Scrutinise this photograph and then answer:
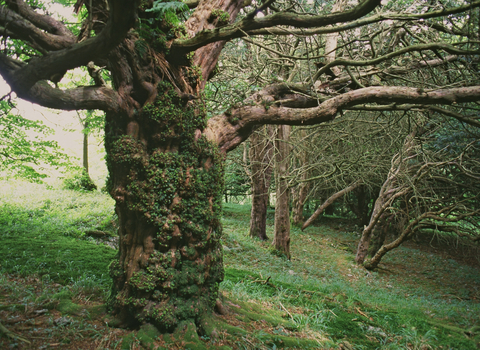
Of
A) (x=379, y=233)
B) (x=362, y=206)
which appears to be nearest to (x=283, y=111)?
(x=379, y=233)

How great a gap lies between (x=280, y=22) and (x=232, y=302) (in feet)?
11.5

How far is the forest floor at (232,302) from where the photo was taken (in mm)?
3066

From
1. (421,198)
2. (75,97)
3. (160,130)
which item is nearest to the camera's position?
(75,97)

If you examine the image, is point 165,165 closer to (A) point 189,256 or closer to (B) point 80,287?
(A) point 189,256

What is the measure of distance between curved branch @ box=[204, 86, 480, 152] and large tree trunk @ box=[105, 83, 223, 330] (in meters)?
0.49

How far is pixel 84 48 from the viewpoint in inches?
100

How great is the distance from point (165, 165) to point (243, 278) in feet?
12.0

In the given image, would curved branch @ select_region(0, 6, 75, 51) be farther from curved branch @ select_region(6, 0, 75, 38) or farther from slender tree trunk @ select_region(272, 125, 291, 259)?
slender tree trunk @ select_region(272, 125, 291, 259)

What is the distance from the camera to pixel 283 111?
13.8 ft

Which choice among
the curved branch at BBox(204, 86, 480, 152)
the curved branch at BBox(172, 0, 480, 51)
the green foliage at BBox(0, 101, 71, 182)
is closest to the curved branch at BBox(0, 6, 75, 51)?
the curved branch at BBox(172, 0, 480, 51)

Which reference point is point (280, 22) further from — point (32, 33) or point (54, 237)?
point (54, 237)

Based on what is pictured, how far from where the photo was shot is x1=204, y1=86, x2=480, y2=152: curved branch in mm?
3936

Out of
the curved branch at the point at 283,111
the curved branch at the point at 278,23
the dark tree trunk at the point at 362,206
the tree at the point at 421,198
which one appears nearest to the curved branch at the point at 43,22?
the curved branch at the point at 278,23

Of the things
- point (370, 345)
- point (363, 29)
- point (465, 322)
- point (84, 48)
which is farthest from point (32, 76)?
point (465, 322)
